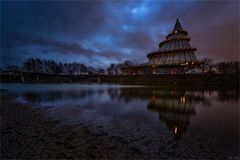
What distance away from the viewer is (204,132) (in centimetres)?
912

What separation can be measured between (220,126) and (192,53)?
231ft

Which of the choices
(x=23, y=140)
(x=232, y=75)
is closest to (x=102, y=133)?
(x=23, y=140)

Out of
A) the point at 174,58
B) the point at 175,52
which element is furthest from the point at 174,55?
the point at 174,58

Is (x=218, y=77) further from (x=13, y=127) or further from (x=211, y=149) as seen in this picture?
(x=13, y=127)

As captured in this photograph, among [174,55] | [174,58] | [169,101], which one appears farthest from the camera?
[174,55]

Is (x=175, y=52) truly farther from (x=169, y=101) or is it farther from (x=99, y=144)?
(x=99, y=144)

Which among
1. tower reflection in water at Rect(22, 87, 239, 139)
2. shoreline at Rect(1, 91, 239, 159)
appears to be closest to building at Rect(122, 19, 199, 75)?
tower reflection in water at Rect(22, 87, 239, 139)

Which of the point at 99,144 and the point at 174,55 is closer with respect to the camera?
the point at 99,144

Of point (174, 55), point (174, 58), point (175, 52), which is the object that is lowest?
point (174, 58)

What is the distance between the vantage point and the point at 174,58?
73.5 m

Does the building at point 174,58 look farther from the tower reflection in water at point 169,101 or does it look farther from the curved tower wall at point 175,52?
the tower reflection in water at point 169,101

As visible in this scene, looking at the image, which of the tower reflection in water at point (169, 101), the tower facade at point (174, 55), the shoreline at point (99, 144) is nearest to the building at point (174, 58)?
the tower facade at point (174, 55)

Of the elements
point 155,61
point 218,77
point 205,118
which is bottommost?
point 205,118

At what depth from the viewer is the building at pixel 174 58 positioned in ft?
229
